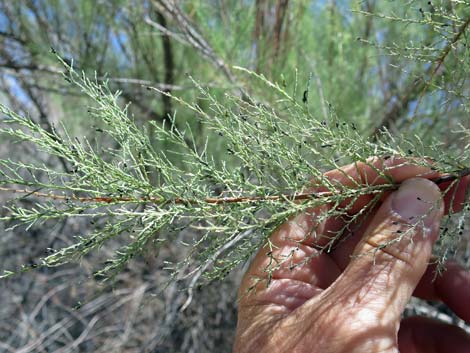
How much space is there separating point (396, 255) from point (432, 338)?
1.64ft

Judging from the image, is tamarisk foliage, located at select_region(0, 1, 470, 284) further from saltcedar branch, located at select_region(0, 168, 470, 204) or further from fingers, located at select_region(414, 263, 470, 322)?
fingers, located at select_region(414, 263, 470, 322)

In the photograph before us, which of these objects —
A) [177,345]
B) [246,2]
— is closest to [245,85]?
[246,2]

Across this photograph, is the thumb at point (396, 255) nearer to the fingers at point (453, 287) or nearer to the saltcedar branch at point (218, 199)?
the saltcedar branch at point (218, 199)

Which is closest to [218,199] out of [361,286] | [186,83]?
[361,286]

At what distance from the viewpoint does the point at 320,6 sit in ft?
8.95

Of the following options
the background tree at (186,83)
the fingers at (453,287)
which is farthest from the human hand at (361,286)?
the background tree at (186,83)

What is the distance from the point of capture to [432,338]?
4.32ft

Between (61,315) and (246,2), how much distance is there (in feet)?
7.20

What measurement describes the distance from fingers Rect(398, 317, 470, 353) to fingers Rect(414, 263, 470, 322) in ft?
0.18

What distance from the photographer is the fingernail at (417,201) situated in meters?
A: 0.96

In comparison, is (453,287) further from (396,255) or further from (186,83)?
(186,83)

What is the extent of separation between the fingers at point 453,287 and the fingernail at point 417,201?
14.4 inches

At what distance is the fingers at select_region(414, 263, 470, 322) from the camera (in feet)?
4.24

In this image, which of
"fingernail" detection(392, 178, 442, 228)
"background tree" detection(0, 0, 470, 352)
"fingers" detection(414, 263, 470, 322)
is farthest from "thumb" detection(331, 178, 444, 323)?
"background tree" detection(0, 0, 470, 352)
